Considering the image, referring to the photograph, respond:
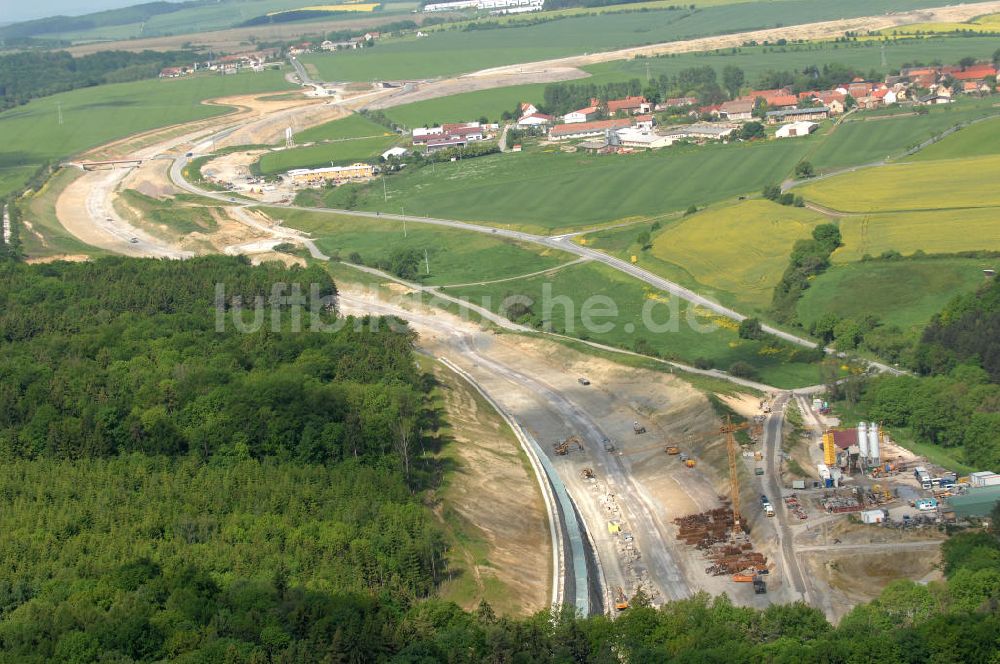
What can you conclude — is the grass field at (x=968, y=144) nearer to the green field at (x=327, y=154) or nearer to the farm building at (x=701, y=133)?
the farm building at (x=701, y=133)

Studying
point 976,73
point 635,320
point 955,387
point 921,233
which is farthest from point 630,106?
point 955,387

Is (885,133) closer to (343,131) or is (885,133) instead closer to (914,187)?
(914,187)

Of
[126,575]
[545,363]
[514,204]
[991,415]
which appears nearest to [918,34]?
[514,204]

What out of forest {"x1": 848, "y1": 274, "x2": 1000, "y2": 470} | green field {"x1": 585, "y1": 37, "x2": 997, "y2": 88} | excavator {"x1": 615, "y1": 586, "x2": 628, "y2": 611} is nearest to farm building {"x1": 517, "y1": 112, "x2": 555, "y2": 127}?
green field {"x1": 585, "y1": 37, "x2": 997, "y2": 88}

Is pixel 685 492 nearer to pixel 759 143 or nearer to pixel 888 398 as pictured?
pixel 888 398

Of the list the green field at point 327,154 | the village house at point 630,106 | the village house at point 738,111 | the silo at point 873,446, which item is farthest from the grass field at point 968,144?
the green field at point 327,154

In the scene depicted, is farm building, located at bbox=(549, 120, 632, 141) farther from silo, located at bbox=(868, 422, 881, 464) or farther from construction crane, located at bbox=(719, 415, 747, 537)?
silo, located at bbox=(868, 422, 881, 464)
